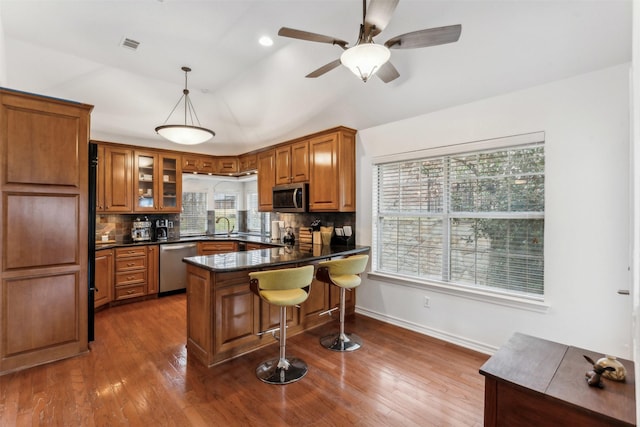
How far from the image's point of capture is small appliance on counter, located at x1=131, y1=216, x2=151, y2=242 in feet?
16.6

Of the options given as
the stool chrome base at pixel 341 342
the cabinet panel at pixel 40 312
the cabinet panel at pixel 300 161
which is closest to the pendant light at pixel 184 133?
the cabinet panel at pixel 300 161

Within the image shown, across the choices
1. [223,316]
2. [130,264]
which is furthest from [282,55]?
[130,264]

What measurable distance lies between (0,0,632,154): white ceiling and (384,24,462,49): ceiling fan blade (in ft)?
1.85

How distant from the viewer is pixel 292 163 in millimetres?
4664

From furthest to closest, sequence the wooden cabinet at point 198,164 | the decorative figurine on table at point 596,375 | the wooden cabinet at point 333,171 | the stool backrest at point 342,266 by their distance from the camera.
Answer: the wooden cabinet at point 198,164, the wooden cabinet at point 333,171, the stool backrest at point 342,266, the decorative figurine on table at point 596,375

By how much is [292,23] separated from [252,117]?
2222 mm

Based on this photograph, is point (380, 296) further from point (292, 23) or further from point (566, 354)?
point (292, 23)

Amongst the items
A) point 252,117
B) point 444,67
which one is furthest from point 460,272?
point 252,117

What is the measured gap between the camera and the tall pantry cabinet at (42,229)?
255cm

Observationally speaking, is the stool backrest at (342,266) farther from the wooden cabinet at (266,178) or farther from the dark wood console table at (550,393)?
the wooden cabinet at (266,178)

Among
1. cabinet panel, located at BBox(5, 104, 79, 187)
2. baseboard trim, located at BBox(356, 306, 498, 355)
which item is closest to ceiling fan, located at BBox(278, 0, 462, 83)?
cabinet panel, located at BBox(5, 104, 79, 187)

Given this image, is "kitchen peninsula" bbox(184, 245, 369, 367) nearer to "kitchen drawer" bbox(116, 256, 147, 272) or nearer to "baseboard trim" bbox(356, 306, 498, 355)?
"baseboard trim" bbox(356, 306, 498, 355)

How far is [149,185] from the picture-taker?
5.20m

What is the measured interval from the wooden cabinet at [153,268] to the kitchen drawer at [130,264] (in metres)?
0.08
